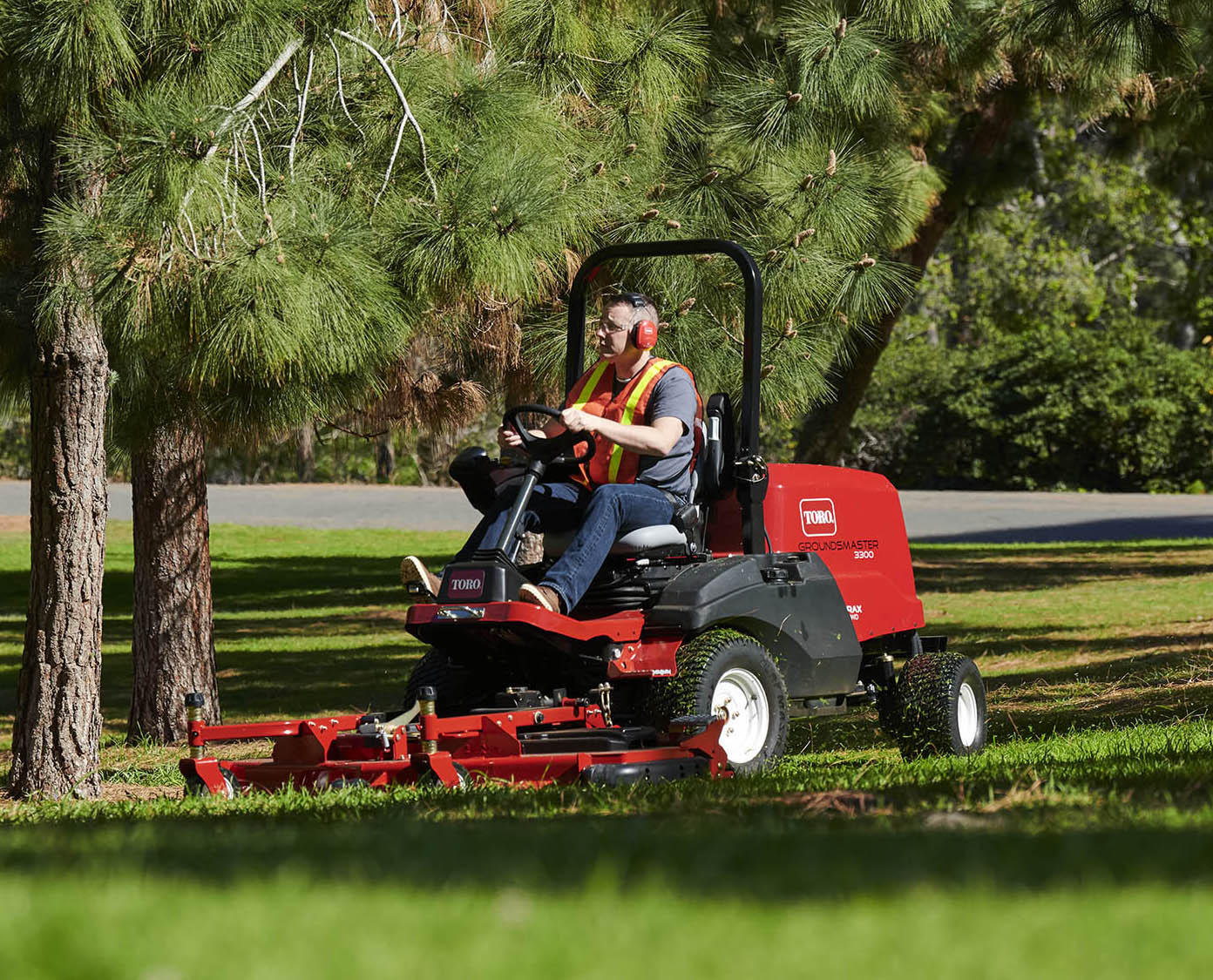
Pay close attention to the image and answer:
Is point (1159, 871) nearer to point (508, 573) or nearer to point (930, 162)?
point (508, 573)

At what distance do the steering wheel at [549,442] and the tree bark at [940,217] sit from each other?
8600 mm

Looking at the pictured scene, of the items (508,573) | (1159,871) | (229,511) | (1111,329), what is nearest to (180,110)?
(508,573)

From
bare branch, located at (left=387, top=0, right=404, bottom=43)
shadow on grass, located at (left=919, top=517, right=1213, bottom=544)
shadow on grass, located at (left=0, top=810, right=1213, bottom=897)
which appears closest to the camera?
shadow on grass, located at (left=0, top=810, right=1213, bottom=897)

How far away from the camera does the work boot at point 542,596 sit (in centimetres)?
616

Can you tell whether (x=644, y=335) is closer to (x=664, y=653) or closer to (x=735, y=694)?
(x=664, y=653)

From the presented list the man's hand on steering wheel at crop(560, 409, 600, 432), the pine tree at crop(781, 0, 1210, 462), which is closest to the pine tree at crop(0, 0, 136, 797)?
the man's hand on steering wheel at crop(560, 409, 600, 432)

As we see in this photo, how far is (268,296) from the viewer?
21.1ft

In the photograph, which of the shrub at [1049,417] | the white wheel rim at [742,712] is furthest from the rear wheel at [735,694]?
the shrub at [1049,417]

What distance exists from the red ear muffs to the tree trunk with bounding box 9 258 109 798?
2652 mm

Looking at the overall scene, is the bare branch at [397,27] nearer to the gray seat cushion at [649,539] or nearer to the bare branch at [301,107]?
the bare branch at [301,107]

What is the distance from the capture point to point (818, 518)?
7.30 m

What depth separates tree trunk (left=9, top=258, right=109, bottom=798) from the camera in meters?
7.98

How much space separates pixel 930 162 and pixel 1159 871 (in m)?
14.9

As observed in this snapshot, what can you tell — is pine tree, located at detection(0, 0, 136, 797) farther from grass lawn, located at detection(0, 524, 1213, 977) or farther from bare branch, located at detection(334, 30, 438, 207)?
grass lawn, located at detection(0, 524, 1213, 977)
